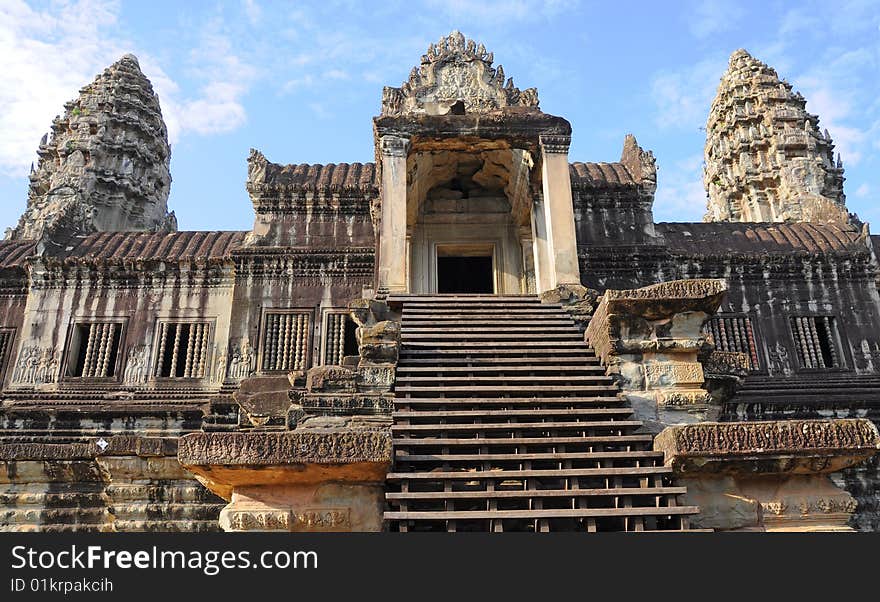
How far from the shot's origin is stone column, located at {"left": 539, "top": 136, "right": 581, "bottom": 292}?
11359mm

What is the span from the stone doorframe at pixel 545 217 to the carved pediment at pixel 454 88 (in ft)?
4.23

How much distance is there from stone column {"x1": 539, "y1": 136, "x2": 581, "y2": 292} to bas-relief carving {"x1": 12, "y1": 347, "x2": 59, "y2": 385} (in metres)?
10.1

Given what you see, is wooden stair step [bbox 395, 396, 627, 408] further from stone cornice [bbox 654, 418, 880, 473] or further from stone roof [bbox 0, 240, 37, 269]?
stone roof [bbox 0, 240, 37, 269]

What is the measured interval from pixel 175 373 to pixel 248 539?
1095 cm

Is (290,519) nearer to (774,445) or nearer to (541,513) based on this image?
(541,513)

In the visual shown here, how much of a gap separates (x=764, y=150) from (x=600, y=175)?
11.8 meters

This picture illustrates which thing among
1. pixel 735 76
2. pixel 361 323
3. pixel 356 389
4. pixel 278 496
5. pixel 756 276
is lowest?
pixel 278 496

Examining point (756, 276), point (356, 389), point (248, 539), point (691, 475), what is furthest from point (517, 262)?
point (248, 539)

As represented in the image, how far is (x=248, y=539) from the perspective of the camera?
174 inches

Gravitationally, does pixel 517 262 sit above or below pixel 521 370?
above

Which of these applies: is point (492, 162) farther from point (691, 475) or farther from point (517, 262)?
point (691, 475)

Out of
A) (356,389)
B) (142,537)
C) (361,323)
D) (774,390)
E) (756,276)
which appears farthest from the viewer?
(756,276)

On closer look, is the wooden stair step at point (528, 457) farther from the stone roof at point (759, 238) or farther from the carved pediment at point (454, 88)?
the stone roof at point (759, 238)

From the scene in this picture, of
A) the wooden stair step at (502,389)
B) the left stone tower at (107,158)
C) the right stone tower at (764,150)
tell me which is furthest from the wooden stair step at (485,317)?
the left stone tower at (107,158)
